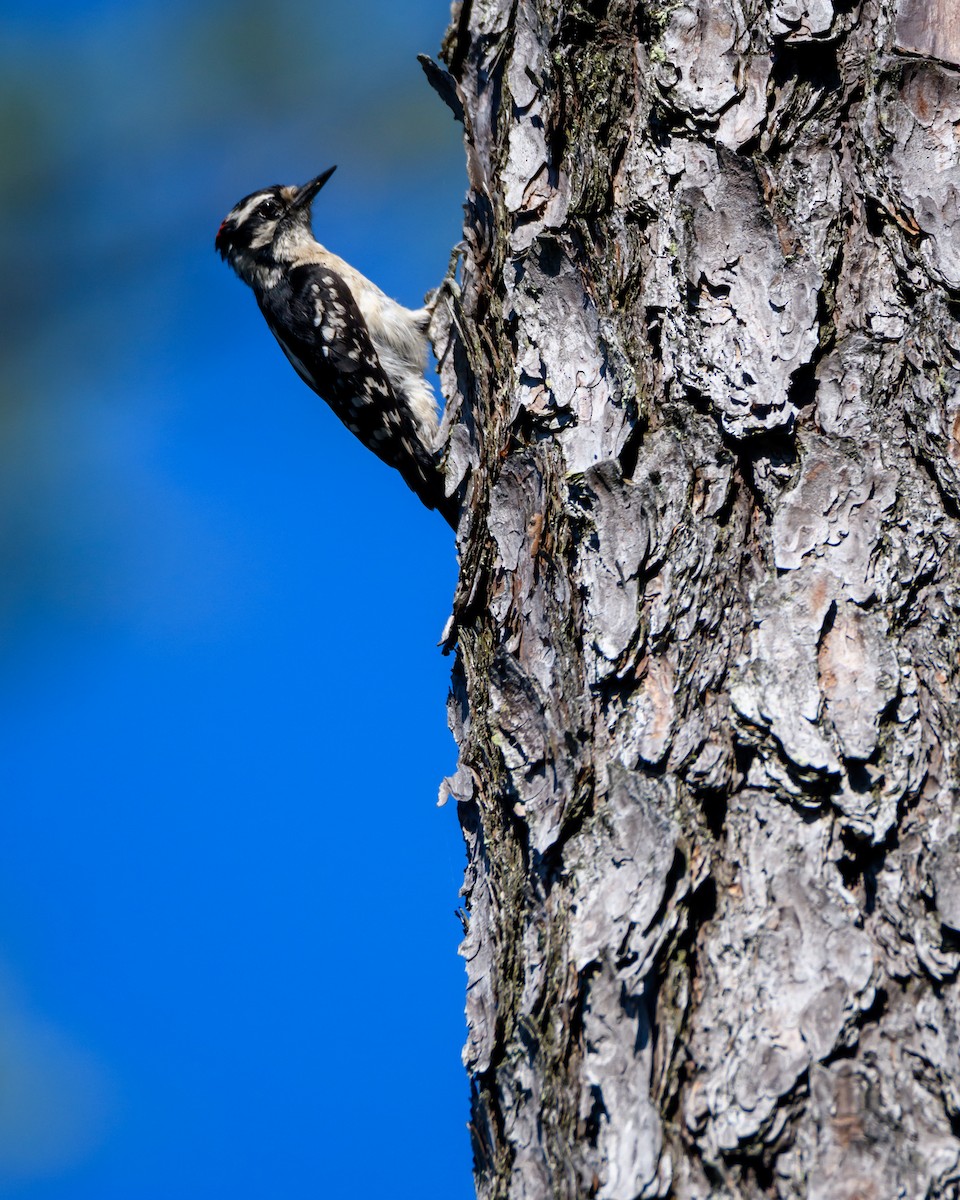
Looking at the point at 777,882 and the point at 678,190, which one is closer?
the point at 777,882

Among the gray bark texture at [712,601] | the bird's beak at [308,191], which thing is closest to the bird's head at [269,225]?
the bird's beak at [308,191]

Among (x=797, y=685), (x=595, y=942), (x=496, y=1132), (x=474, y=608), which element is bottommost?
(x=496, y=1132)

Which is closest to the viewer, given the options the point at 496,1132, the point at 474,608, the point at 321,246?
the point at 496,1132

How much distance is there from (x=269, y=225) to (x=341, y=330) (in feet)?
3.28

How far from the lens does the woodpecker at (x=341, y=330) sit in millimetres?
4500

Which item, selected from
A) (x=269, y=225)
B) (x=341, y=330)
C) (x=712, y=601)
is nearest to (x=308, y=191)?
(x=269, y=225)

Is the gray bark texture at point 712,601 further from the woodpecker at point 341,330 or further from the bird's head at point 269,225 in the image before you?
the bird's head at point 269,225

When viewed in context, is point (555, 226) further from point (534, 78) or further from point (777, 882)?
point (777, 882)

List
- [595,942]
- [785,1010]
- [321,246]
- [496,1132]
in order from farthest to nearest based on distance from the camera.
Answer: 1. [321,246]
2. [496,1132]
3. [595,942]
4. [785,1010]

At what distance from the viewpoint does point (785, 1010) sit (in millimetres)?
1502

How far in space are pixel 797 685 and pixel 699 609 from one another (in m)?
0.19

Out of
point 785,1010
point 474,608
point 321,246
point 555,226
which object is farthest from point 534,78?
point 321,246

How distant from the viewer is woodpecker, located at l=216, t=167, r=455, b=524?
14.8 feet

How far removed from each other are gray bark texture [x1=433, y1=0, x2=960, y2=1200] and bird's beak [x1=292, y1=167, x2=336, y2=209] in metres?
2.86
